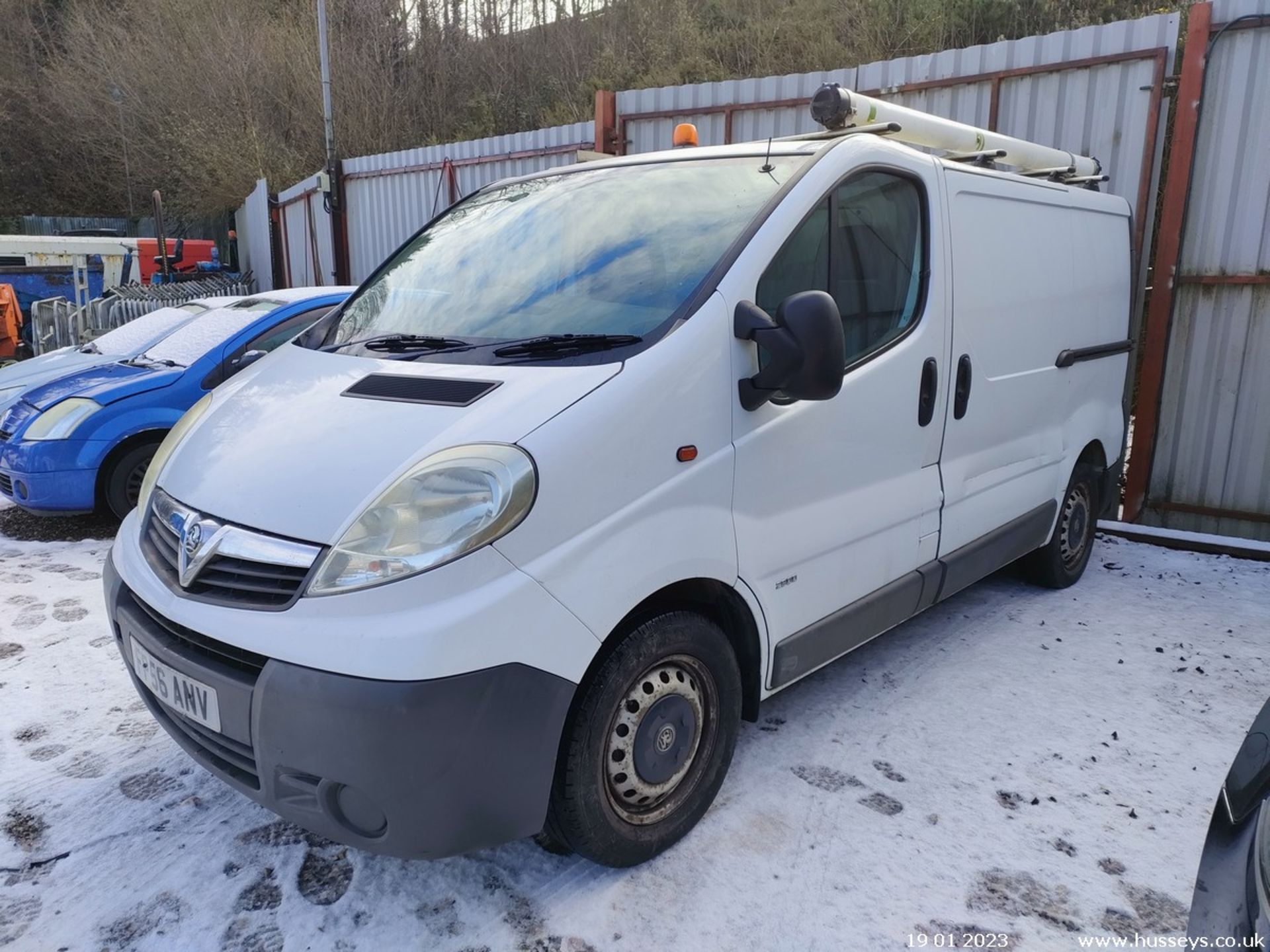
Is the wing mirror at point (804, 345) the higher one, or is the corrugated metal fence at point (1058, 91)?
the corrugated metal fence at point (1058, 91)

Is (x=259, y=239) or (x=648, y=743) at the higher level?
(x=259, y=239)

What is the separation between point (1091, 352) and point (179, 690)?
13.7ft

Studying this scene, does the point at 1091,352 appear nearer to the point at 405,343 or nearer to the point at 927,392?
the point at 927,392

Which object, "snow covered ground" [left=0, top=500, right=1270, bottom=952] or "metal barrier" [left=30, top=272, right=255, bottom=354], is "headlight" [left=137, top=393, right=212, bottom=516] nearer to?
"snow covered ground" [left=0, top=500, right=1270, bottom=952]

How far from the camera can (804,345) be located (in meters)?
2.29

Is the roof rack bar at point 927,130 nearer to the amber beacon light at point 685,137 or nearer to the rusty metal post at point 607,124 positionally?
the amber beacon light at point 685,137

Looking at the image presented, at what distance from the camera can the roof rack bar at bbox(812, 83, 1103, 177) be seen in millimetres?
3146

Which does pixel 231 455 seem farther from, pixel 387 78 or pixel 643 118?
pixel 387 78

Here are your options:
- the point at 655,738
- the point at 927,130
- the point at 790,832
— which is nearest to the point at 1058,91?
the point at 927,130

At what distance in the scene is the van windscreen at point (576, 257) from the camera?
8.42 feet

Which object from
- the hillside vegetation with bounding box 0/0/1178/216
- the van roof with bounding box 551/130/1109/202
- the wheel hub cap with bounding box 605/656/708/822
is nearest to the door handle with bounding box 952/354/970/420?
the van roof with bounding box 551/130/1109/202

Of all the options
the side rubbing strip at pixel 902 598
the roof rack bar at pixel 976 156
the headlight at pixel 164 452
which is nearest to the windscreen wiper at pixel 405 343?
the headlight at pixel 164 452

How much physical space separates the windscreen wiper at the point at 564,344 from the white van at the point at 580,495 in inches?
0.6

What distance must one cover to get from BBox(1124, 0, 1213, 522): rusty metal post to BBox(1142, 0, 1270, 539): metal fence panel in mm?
56
